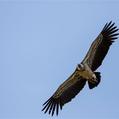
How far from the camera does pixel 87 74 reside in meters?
22.4

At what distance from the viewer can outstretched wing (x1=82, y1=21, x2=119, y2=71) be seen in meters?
22.9

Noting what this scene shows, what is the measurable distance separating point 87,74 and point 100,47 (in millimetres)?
1244

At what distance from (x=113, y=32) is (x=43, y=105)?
3.94m

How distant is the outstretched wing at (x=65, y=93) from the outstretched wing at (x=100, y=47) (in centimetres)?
79

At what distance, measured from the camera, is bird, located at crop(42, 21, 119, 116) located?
884 inches

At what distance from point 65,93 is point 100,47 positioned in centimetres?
234

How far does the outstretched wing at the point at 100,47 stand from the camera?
22875 mm

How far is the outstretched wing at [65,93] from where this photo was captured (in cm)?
2342

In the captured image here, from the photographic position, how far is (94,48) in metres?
22.9

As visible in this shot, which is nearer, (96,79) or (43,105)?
(96,79)

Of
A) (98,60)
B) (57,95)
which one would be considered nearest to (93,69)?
(98,60)

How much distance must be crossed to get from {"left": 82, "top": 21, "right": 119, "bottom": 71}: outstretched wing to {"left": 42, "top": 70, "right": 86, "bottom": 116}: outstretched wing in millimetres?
792

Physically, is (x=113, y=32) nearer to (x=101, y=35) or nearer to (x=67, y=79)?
(x=101, y=35)

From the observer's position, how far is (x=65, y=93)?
2366 cm
